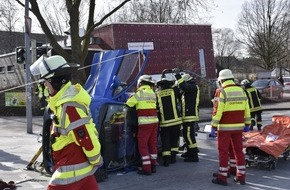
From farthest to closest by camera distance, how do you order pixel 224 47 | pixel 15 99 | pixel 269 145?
pixel 224 47
pixel 15 99
pixel 269 145

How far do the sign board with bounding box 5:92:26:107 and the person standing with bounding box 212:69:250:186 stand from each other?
1617 centimetres

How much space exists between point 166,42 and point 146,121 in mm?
20404

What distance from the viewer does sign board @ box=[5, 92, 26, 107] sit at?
2111cm

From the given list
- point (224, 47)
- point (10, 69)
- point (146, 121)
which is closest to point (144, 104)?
point (146, 121)

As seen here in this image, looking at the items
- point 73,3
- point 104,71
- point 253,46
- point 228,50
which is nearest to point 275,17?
point 253,46

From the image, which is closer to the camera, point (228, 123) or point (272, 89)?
point (228, 123)

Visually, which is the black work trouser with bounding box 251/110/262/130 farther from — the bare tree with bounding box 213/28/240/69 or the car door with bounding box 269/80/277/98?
the bare tree with bounding box 213/28/240/69

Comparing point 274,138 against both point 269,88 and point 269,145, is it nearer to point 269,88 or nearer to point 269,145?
point 269,145

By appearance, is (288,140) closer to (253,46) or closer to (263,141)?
(263,141)

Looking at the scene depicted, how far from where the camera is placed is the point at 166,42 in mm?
27438

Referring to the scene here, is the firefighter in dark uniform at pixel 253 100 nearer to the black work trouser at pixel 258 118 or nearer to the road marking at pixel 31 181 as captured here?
the black work trouser at pixel 258 118

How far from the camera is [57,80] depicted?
12.3 ft

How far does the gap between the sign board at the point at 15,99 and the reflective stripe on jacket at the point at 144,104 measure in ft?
48.7

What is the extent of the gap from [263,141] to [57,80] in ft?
17.6
